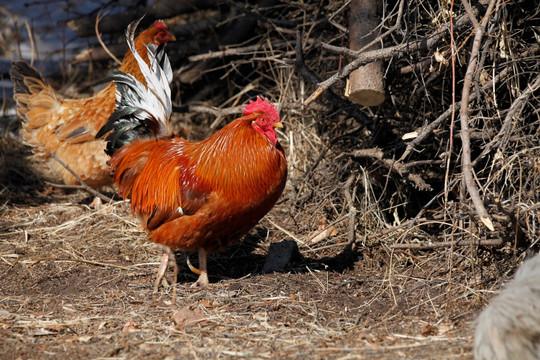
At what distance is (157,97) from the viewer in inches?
186

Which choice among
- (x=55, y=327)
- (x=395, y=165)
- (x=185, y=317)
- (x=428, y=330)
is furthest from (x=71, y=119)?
(x=428, y=330)

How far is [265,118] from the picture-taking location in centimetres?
426

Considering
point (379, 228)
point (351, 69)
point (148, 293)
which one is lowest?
point (148, 293)

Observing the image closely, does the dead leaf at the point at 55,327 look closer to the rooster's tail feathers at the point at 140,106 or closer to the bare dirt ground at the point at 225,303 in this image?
the bare dirt ground at the point at 225,303

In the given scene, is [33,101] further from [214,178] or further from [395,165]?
[395,165]

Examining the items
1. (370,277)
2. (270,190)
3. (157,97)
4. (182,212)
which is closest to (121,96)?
(157,97)

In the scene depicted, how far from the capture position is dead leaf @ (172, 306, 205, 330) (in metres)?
3.66

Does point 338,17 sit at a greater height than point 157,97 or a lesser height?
greater

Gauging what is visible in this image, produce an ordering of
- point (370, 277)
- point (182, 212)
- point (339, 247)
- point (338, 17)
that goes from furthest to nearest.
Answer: point (338, 17) < point (339, 247) < point (370, 277) < point (182, 212)

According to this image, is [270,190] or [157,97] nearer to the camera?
[270,190]

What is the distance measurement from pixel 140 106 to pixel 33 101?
2328 mm

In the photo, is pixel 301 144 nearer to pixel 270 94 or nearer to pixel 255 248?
pixel 270 94

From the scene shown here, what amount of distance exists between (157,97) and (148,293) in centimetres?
162

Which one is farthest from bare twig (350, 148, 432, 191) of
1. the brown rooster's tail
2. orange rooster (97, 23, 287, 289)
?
the brown rooster's tail
